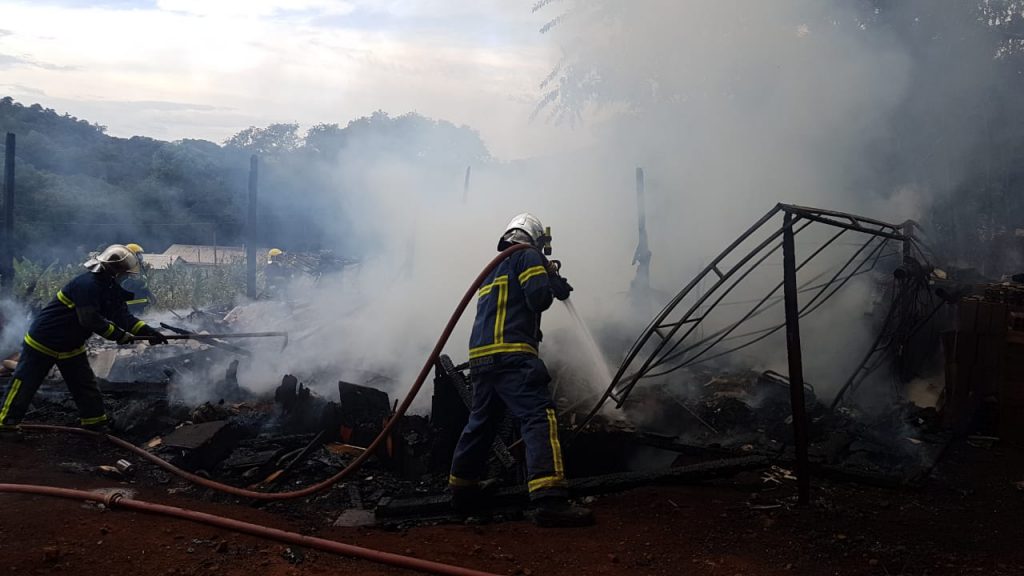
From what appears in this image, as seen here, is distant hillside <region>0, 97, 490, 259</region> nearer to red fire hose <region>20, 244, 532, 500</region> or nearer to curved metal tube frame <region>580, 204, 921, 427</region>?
red fire hose <region>20, 244, 532, 500</region>

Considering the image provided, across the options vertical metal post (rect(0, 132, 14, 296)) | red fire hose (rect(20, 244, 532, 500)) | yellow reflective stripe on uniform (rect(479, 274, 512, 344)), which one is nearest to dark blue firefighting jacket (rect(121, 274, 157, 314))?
vertical metal post (rect(0, 132, 14, 296))

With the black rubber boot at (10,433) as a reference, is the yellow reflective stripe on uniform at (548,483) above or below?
above

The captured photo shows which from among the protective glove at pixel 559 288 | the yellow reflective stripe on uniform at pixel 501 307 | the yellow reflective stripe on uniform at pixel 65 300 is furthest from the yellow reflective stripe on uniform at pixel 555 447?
the yellow reflective stripe on uniform at pixel 65 300

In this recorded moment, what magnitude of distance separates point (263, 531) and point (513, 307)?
2044mm

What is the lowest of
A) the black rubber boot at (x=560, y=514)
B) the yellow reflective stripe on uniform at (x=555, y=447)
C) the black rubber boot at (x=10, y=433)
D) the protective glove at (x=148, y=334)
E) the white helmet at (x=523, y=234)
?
the black rubber boot at (x=10, y=433)

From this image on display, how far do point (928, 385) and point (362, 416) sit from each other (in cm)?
601

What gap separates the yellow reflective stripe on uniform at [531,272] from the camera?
4484mm

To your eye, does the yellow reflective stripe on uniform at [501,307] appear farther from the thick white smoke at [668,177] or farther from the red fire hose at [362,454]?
the thick white smoke at [668,177]

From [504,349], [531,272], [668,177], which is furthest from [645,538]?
[668,177]

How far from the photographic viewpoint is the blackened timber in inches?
184

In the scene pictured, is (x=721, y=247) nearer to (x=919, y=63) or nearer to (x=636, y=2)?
(x=919, y=63)

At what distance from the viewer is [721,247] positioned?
12.9 m

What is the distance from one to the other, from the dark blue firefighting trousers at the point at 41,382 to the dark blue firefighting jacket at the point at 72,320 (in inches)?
3.2

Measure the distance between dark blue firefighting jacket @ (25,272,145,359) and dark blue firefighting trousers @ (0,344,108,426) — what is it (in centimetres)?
8
